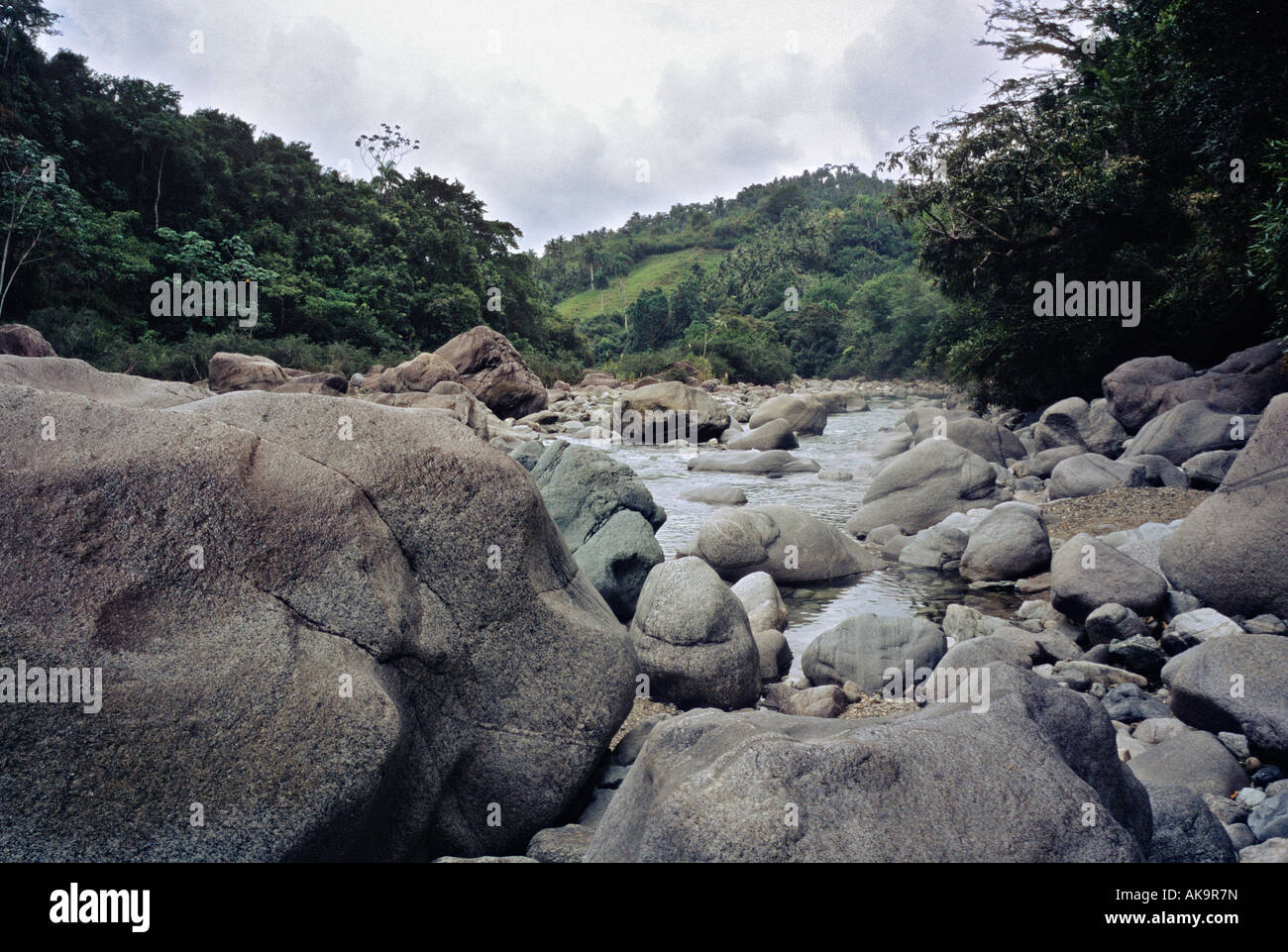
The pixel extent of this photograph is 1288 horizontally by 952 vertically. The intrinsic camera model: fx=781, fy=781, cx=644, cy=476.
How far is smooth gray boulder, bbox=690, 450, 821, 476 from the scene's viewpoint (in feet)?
64.0

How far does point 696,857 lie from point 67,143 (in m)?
35.7

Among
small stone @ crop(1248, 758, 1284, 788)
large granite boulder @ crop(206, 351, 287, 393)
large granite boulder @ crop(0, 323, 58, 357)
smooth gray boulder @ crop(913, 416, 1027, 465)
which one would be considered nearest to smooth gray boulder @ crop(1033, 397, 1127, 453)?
smooth gray boulder @ crop(913, 416, 1027, 465)

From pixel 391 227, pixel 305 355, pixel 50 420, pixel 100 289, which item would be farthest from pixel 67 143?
pixel 50 420

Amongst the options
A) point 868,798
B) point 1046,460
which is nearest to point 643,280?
point 1046,460

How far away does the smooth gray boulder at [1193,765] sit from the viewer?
4379 millimetres

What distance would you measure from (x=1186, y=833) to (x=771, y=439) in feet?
65.6

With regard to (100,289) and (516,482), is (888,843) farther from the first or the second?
(100,289)

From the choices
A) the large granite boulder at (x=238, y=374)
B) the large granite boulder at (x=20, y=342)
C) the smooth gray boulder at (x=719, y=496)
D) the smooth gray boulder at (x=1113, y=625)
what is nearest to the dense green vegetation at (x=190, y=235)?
the large granite boulder at (x=238, y=374)

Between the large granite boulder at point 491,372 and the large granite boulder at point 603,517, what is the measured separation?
18719 mm

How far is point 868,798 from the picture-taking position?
256 centimetres

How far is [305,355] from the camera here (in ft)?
94.2

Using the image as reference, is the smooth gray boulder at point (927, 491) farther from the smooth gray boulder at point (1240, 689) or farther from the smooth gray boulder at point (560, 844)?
the smooth gray boulder at point (560, 844)

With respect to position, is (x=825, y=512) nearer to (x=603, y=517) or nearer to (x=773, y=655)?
(x=603, y=517)

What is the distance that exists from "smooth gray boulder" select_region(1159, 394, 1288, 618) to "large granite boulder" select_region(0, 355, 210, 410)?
8.50 meters
